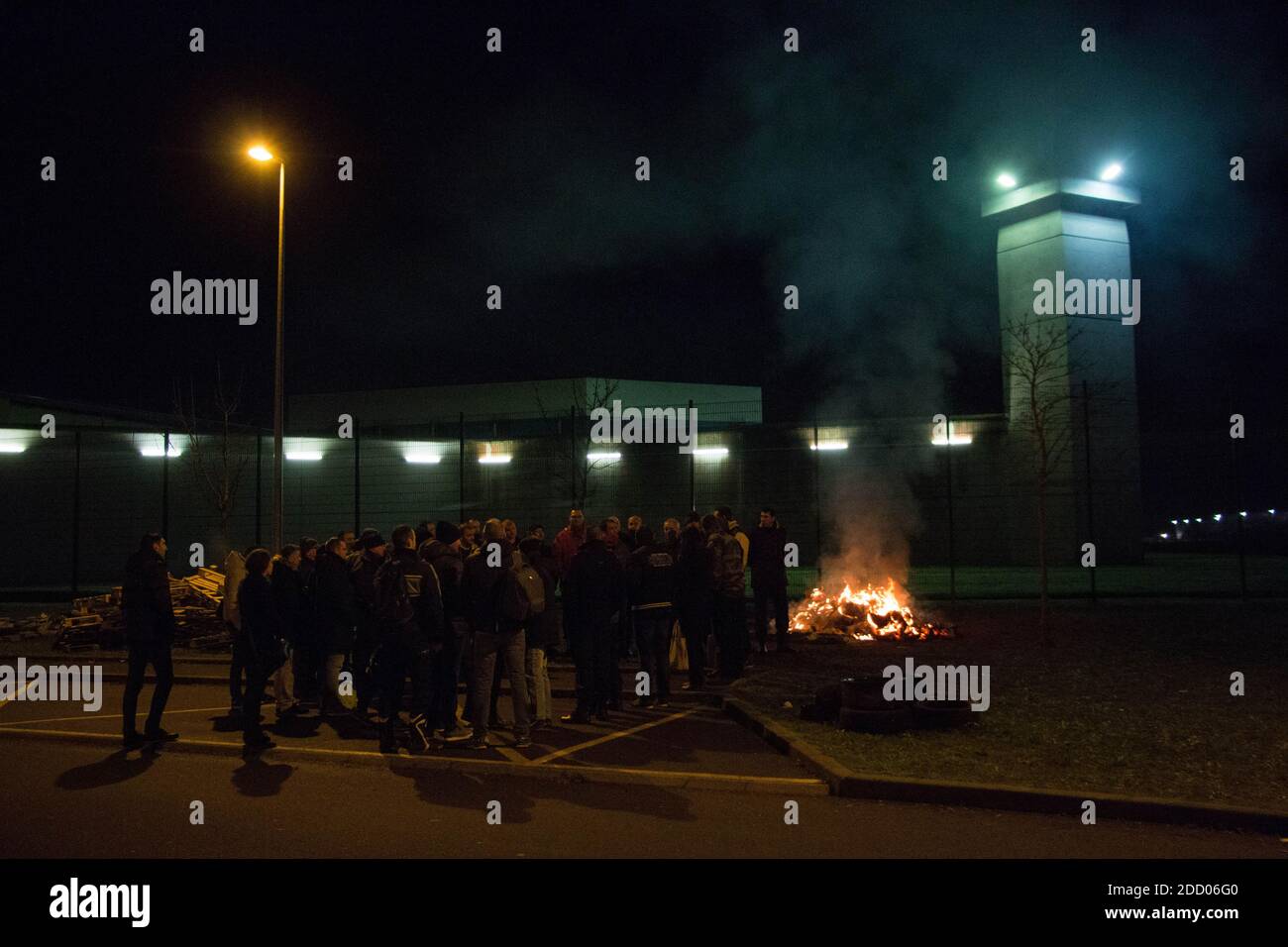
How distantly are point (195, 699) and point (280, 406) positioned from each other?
204 inches

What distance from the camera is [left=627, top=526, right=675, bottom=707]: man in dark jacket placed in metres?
10.1

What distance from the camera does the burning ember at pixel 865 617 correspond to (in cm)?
1419

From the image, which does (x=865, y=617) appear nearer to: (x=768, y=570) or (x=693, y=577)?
(x=768, y=570)

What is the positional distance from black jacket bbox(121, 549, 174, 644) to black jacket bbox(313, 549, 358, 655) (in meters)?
1.30

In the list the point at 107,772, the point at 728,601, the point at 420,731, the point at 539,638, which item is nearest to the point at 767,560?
the point at 728,601

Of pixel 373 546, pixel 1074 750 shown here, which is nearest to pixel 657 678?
pixel 373 546

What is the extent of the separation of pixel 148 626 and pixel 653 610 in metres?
4.86

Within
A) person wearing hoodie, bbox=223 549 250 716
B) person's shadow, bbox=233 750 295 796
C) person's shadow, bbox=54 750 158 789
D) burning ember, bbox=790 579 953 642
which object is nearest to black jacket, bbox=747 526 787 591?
Result: burning ember, bbox=790 579 953 642

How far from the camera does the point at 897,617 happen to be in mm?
14305

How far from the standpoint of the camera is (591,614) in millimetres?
9352

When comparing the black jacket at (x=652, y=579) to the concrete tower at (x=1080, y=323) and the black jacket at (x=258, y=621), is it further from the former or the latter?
the concrete tower at (x=1080, y=323)

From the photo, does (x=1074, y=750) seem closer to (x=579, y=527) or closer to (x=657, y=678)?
(x=657, y=678)

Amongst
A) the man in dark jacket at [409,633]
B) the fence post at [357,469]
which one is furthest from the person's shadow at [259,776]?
the fence post at [357,469]

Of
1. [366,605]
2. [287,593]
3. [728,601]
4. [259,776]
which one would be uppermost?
[287,593]
